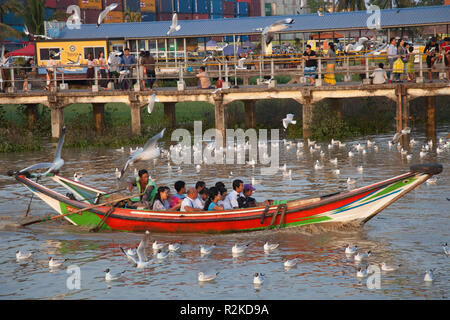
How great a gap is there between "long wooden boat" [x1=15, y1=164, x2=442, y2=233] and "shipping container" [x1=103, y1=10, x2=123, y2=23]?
166ft

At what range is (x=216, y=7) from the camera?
255 feet

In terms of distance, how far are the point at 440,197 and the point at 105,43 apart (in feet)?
80.9

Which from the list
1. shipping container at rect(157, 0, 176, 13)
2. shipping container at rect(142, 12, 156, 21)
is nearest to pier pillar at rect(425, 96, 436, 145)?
shipping container at rect(142, 12, 156, 21)

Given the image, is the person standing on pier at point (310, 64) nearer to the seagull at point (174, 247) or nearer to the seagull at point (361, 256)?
the seagull at point (174, 247)

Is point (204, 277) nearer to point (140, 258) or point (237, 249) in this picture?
point (140, 258)

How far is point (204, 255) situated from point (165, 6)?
201 ft

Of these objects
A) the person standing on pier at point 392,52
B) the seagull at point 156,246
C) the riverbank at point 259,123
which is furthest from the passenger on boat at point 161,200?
the riverbank at point 259,123

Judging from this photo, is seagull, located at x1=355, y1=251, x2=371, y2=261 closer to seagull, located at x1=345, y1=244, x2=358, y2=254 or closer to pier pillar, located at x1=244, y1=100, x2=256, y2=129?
seagull, located at x1=345, y1=244, x2=358, y2=254

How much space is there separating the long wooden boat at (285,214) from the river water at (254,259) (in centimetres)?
21

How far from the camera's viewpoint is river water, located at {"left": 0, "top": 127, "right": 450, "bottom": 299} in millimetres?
11750

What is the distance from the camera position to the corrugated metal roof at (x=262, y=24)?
123 feet

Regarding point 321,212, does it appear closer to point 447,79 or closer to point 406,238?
point 406,238
